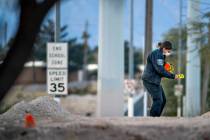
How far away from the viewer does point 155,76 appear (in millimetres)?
14352

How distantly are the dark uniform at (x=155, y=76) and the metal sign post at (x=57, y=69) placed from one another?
5675 millimetres

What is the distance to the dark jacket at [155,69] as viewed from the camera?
556 inches

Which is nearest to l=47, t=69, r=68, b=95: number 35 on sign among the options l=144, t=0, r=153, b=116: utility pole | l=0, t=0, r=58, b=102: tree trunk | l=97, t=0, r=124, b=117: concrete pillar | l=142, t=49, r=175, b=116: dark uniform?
l=97, t=0, r=124, b=117: concrete pillar

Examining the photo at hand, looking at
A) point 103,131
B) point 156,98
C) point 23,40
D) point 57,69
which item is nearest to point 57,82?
point 57,69

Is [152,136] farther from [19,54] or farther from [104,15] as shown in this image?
[104,15]

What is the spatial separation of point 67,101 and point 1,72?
5734cm

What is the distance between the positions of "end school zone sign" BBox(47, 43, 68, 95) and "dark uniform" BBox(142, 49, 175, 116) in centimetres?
567

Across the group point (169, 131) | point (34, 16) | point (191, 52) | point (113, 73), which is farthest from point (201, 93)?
point (34, 16)

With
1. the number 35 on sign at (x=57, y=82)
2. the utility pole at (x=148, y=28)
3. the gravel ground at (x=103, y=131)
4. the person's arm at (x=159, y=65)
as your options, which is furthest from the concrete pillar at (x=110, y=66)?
the gravel ground at (x=103, y=131)

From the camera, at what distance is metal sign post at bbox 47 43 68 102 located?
19891 mm

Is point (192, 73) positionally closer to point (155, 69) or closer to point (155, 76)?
point (155, 76)

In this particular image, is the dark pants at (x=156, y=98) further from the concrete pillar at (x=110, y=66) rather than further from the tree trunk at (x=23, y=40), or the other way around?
the concrete pillar at (x=110, y=66)

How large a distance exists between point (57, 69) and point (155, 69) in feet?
21.0

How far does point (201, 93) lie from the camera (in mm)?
36438
